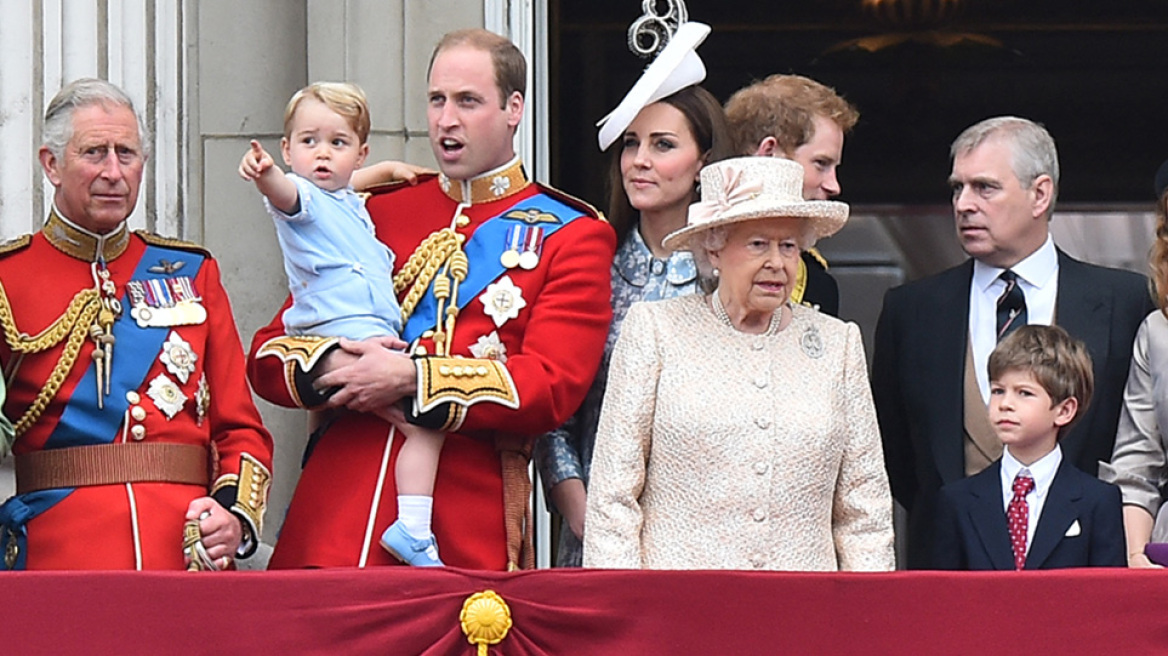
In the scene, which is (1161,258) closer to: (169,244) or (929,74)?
(169,244)

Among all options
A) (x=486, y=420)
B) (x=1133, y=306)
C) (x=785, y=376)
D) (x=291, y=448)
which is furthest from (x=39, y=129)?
(x=1133, y=306)

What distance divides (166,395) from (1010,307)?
1.86 m

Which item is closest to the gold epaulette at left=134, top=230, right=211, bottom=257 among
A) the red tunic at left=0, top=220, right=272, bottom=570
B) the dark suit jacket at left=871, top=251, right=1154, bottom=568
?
the red tunic at left=0, top=220, right=272, bottom=570

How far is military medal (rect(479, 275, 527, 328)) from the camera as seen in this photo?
5.03 metres

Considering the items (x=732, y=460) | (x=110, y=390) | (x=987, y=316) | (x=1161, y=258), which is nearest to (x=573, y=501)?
(x=732, y=460)

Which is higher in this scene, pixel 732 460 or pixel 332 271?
pixel 332 271

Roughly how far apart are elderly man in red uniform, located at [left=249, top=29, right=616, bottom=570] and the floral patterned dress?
0.46 ft

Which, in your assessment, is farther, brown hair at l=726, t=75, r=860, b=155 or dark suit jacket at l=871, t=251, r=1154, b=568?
brown hair at l=726, t=75, r=860, b=155

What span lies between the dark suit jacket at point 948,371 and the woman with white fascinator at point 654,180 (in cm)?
61

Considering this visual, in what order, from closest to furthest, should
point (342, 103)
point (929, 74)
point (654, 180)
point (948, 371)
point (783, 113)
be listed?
point (342, 103) < point (654, 180) < point (948, 371) < point (783, 113) < point (929, 74)

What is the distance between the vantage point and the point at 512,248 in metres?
5.08

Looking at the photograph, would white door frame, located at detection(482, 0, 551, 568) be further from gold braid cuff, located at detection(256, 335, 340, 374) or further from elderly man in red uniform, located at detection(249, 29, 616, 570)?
gold braid cuff, located at detection(256, 335, 340, 374)

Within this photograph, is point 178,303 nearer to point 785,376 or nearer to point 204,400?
point 204,400

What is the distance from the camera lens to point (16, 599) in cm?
443
